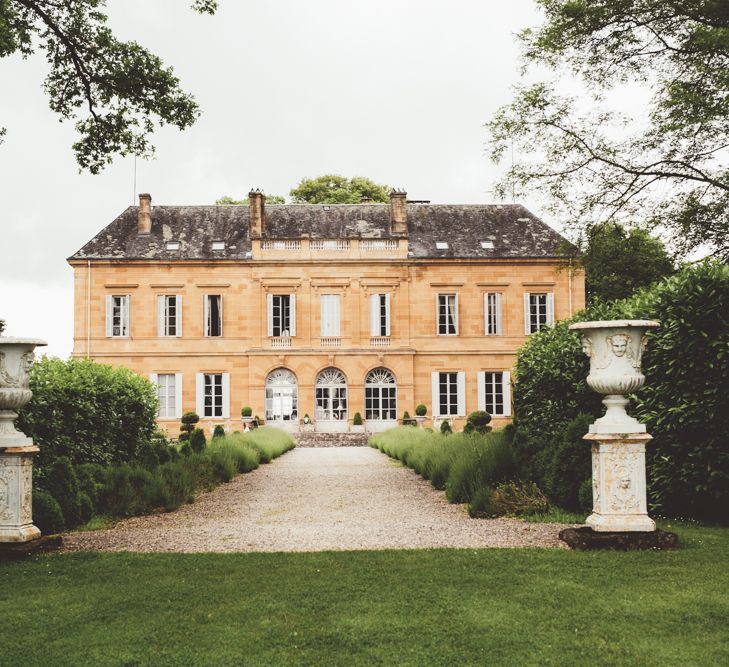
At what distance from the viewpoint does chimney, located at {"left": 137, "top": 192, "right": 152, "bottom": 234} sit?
1183 inches

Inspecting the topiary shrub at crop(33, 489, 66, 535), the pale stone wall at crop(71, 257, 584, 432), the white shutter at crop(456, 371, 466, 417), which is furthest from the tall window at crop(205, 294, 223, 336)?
the topiary shrub at crop(33, 489, 66, 535)

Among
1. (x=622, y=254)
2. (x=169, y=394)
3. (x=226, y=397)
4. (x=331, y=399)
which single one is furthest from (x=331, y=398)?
(x=622, y=254)

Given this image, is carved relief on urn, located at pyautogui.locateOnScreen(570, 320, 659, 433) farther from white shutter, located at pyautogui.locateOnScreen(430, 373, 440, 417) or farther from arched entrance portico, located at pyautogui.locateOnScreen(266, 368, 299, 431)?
arched entrance portico, located at pyautogui.locateOnScreen(266, 368, 299, 431)

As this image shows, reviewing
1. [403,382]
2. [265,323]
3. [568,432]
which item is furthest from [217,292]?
[568,432]

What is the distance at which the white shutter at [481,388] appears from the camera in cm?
2919

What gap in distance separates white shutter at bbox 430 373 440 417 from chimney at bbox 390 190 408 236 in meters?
5.67

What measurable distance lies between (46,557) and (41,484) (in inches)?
78.0

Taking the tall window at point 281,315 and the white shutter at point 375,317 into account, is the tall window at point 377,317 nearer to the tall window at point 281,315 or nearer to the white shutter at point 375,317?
the white shutter at point 375,317

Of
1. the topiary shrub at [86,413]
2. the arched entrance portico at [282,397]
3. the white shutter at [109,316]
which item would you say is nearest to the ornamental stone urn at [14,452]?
the topiary shrub at [86,413]

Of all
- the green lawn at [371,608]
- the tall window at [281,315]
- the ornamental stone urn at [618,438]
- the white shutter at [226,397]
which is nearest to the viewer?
the green lawn at [371,608]

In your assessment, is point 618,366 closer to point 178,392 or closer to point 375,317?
point 375,317

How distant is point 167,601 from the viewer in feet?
14.8

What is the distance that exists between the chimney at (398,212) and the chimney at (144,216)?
9.40 metres

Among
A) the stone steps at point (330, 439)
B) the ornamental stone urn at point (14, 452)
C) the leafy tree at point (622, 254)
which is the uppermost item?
the leafy tree at point (622, 254)
